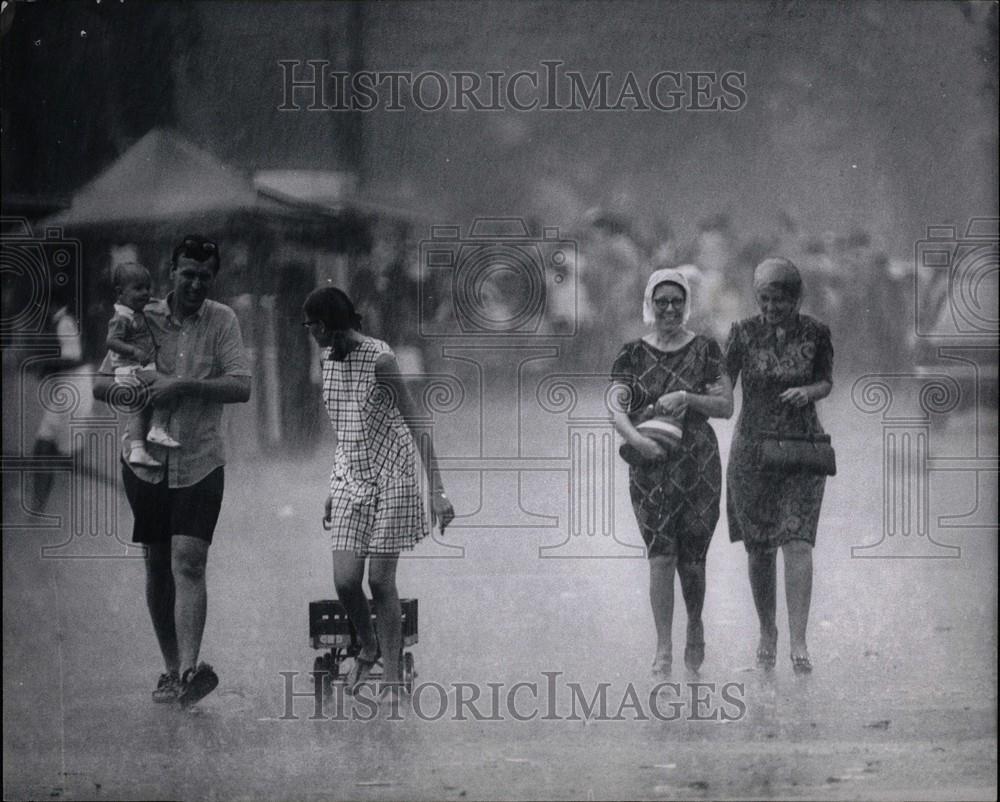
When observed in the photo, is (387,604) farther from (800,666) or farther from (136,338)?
(800,666)

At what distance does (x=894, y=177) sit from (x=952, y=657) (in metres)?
2.11

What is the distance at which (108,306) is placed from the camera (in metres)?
5.92

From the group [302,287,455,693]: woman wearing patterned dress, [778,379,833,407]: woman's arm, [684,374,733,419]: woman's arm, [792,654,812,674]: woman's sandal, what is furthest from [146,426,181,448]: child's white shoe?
[792,654,812,674]: woman's sandal

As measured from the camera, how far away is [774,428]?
591 centimetres

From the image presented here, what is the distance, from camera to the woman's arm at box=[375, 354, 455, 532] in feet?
19.2

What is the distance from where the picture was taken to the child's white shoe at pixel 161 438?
19.3 ft

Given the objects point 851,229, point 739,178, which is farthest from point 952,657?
point 739,178

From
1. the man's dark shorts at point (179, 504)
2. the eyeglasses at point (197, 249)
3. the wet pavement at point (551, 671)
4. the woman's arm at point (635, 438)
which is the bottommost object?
the wet pavement at point (551, 671)

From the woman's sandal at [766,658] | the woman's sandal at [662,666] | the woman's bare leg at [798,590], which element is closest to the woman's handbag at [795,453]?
the woman's bare leg at [798,590]

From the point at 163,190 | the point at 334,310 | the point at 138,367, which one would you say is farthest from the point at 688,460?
the point at 163,190

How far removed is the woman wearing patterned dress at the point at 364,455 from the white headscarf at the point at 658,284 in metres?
1.10

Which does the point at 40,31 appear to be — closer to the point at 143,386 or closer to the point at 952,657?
the point at 143,386

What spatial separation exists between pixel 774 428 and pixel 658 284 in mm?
808

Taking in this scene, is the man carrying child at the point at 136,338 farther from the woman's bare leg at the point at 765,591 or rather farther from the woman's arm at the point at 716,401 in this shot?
the woman's bare leg at the point at 765,591
